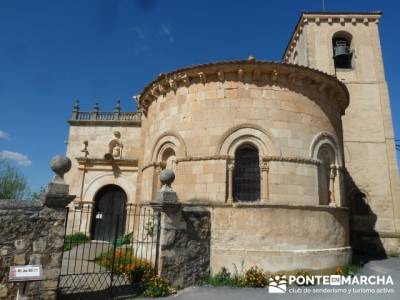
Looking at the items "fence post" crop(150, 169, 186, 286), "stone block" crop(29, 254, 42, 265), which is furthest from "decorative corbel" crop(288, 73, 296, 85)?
"stone block" crop(29, 254, 42, 265)

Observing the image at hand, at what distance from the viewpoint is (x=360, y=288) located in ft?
25.6

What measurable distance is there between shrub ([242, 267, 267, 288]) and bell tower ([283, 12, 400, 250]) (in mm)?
10720

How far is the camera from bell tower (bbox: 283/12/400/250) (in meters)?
16.6

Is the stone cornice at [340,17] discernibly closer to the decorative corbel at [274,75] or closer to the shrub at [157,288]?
the decorative corbel at [274,75]

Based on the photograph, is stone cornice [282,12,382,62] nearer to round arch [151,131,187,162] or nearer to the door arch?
round arch [151,131,187,162]

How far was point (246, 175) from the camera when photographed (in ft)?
30.4

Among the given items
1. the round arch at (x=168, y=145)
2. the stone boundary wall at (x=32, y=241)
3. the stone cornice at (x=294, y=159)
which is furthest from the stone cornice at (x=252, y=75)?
the stone boundary wall at (x=32, y=241)

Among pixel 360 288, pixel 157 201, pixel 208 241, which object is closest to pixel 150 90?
pixel 157 201

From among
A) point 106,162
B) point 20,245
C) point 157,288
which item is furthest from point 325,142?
point 106,162

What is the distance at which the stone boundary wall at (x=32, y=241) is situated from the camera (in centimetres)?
574

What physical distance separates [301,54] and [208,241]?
1612 centimetres

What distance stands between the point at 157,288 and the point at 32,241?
2862mm

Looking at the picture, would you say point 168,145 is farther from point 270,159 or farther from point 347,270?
point 347,270

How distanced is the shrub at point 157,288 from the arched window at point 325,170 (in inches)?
212
